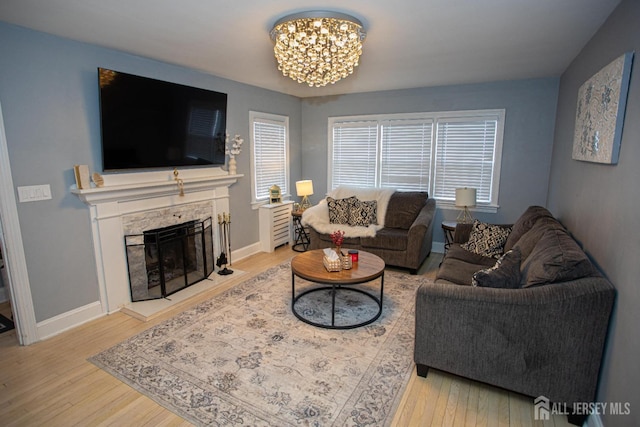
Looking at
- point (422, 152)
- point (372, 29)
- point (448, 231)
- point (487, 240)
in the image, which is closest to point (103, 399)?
point (372, 29)

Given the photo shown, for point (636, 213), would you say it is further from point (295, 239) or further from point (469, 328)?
point (295, 239)

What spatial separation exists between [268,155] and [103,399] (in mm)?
3815

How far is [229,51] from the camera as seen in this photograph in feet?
10.3

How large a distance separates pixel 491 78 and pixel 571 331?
3.52 metres

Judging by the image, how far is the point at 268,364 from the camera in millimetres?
2469

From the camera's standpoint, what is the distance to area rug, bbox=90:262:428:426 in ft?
6.70

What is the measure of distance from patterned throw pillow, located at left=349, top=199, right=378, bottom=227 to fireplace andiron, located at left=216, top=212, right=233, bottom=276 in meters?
1.69

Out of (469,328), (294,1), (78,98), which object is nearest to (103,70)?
(78,98)

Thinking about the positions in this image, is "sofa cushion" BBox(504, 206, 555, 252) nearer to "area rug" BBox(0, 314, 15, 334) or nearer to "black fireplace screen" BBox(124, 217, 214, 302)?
"black fireplace screen" BBox(124, 217, 214, 302)

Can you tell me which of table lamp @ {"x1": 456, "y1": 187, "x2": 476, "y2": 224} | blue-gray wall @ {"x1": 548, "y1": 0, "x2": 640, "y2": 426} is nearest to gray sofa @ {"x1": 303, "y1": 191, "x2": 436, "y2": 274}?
table lamp @ {"x1": 456, "y1": 187, "x2": 476, "y2": 224}

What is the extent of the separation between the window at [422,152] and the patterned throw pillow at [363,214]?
862 millimetres

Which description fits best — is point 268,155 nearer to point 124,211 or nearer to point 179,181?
point 179,181

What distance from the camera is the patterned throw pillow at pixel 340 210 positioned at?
475cm

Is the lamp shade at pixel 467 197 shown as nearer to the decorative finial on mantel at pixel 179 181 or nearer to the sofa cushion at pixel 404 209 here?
the sofa cushion at pixel 404 209
